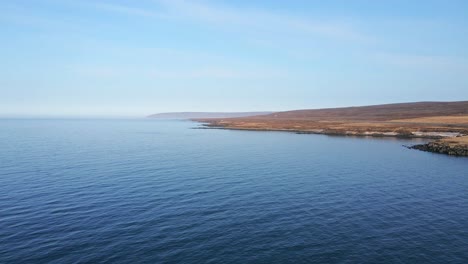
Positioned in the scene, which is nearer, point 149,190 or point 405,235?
point 405,235

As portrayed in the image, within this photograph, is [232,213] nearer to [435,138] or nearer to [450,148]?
[450,148]

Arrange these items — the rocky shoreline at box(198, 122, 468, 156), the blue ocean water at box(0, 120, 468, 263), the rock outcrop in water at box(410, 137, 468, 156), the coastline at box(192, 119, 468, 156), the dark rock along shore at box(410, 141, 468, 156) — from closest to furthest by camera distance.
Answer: the blue ocean water at box(0, 120, 468, 263) → the dark rock along shore at box(410, 141, 468, 156) → the rock outcrop in water at box(410, 137, 468, 156) → the rocky shoreline at box(198, 122, 468, 156) → the coastline at box(192, 119, 468, 156)

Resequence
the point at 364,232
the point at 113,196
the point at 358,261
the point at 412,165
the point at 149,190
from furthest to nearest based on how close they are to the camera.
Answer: the point at 412,165, the point at 149,190, the point at 113,196, the point at 364,232, the point at 358,261

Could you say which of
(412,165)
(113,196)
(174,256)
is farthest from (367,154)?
(174,256)

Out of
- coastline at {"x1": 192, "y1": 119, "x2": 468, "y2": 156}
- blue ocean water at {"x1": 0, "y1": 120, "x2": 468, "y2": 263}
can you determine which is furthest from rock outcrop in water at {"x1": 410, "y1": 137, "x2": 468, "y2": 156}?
blue ocean water at {"x1": 0, "y1": 120, "x2": 468, "y2": 263}

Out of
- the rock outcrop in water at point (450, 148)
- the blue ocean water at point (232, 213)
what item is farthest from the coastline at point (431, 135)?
the blue ocean water at point (232, 213)

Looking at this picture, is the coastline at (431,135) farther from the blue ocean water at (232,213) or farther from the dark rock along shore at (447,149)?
the blue ocean water at (232,213)

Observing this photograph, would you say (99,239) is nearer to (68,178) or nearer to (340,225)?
(340,225)

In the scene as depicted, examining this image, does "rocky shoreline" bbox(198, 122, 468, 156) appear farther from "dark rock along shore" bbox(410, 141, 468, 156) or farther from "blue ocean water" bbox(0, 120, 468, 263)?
"blue ocean water" bbox(0, 120, 468, 263)

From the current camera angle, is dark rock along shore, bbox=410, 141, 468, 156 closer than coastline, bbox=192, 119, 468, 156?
Yes
